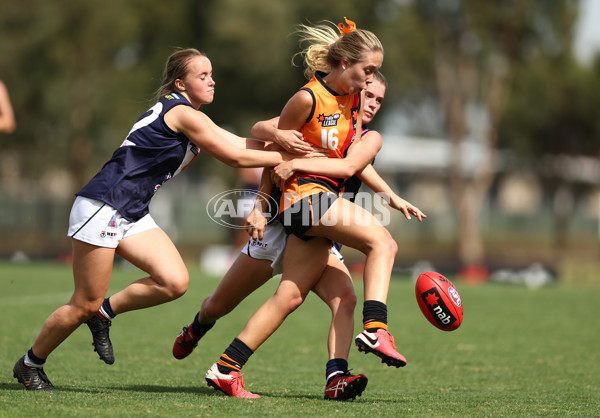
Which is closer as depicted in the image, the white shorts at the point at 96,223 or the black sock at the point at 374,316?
the black sock at the point at 374,316

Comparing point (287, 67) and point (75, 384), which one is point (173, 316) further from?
point (287, 67)

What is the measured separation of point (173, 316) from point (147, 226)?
17.5 ft

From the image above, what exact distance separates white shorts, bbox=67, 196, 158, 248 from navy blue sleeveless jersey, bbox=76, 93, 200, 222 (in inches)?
1.6

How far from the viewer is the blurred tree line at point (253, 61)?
85.1ft

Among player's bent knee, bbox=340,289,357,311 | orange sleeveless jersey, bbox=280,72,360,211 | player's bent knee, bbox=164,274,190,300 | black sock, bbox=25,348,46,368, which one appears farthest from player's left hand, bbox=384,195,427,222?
black sock, bbox=25,348,46,368

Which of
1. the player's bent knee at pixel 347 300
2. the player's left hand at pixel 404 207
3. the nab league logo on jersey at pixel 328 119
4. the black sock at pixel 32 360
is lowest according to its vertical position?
the black sock at pixel 32 360

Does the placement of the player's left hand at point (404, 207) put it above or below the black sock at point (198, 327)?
above

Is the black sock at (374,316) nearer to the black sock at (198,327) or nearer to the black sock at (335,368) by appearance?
the black sock at (335,368)

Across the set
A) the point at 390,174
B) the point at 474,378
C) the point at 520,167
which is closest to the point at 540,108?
the point at 520,167

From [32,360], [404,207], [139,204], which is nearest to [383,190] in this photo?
[404,207]

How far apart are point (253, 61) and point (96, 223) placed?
78.1 ft

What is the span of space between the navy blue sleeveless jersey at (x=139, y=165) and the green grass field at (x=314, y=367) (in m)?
1.14

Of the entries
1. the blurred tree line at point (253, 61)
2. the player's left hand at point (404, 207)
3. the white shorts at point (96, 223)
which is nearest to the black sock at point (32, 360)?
the white shorts at point (96, 223)

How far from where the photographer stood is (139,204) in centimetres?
504
